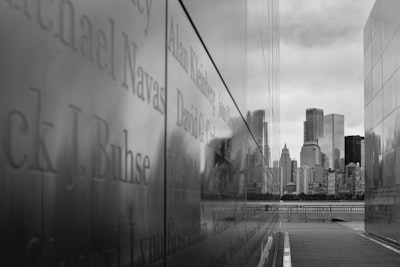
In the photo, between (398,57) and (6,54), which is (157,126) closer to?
(6,54)

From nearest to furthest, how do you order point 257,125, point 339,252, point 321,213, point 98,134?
point 98,134
point 257,125
point 339,252
point 321,213

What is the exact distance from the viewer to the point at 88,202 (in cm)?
118

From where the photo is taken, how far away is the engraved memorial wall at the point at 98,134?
93cm

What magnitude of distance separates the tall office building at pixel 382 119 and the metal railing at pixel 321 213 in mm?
13037

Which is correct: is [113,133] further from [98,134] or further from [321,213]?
[321,213]

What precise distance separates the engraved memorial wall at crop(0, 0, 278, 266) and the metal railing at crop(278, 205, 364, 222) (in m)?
38.2

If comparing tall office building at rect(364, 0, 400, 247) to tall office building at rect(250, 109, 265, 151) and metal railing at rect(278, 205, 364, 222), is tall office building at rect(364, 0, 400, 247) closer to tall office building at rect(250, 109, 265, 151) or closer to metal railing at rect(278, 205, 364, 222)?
tall office building at rect(250, 109, 265, 151)

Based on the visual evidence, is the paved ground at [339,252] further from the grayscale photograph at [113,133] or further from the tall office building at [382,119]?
the grayscale photograph at [113,133]

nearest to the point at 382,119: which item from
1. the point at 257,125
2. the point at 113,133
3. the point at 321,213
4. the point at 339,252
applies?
the point at 339,252

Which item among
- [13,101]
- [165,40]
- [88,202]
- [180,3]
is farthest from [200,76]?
[13,101]

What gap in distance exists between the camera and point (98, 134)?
1237 mm

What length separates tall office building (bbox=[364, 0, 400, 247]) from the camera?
19.5 metres

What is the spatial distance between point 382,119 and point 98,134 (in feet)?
72.2

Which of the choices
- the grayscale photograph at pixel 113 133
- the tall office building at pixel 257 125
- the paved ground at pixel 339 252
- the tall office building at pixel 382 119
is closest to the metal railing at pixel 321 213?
the tall office building at pixel 382 119
